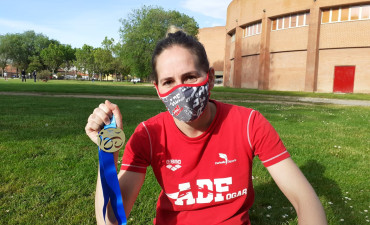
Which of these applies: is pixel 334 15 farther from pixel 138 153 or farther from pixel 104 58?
pixel 104 58

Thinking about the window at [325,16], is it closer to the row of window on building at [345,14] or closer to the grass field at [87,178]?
the row of window on building at [345,14]

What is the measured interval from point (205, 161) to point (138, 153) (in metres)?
0.43

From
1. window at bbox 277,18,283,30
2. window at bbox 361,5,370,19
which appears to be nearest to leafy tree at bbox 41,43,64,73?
window at bbox 277,18,283,30

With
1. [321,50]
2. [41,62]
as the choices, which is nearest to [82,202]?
[321,50]

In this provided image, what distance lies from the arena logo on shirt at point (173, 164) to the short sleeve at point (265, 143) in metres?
0.48

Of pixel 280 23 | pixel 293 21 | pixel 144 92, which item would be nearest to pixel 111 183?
pixel 144 92

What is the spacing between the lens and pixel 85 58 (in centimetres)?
8844

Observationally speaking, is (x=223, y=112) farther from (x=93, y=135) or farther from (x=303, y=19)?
(x=303, y=19)

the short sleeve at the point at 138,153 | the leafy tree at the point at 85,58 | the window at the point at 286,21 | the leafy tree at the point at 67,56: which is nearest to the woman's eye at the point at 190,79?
the short sleeve at the point at 138,153

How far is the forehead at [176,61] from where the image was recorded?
179 cm

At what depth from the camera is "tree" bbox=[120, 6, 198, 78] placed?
47.3 meters

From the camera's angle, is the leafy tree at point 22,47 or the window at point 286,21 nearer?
the window at point 286,21

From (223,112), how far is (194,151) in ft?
1.12

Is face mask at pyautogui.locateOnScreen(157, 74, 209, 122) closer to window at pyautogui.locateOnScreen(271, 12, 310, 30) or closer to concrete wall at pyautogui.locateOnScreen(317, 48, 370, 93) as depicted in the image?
concrete wall at pyautogui.locateOnScreen(317, 48, 370, 93)
